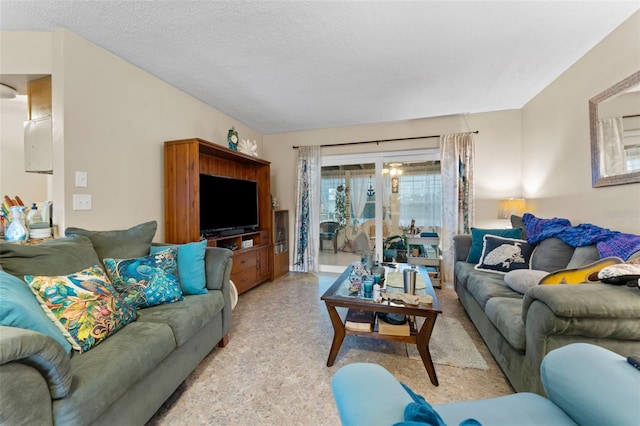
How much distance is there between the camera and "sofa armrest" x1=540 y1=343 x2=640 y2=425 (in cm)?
64

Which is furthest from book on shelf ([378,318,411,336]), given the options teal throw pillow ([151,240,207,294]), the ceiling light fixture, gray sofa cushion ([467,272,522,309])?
the ceiling light fixture

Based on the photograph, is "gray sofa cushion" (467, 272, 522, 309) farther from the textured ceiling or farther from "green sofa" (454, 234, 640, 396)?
the textured ceiling

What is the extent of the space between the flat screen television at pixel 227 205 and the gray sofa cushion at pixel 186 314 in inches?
45.1

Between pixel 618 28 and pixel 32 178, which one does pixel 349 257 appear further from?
pixel 32 178

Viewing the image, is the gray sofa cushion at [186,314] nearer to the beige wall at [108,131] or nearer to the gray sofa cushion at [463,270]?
the beige wall at [108,131]

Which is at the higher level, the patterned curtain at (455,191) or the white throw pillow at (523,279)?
the patterned curtain at (455,191)

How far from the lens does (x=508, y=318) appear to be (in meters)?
1.43

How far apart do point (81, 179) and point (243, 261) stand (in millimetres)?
1710

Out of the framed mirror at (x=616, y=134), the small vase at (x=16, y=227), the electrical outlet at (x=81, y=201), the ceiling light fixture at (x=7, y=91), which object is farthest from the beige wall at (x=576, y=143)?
the ceiling light fixture at (x=7, y=91)

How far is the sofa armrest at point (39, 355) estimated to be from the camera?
2.30 ft

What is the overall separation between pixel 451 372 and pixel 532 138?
2994 millimetres

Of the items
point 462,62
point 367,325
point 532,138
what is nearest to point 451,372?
point 367,325

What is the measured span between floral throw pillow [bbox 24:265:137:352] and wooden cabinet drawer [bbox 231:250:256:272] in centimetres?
160

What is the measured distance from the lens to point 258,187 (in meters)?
3.75
